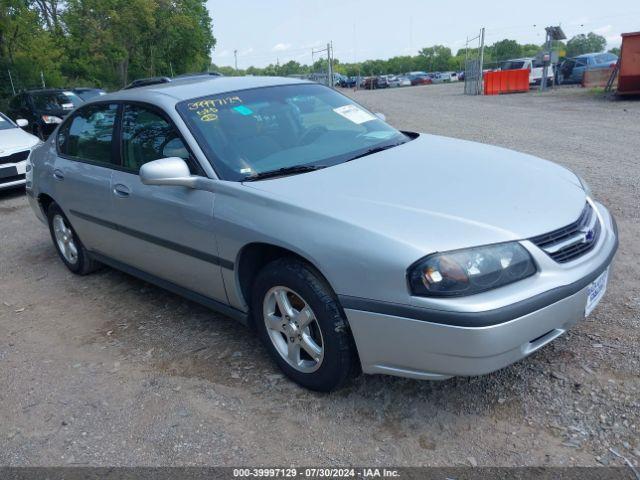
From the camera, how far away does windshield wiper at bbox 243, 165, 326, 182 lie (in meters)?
3.17

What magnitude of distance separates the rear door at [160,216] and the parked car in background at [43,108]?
11.2 m

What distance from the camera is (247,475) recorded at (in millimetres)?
2498

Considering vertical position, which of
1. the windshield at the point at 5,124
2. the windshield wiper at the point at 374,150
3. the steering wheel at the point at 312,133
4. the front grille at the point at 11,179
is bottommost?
the front grille at the point at 11,179

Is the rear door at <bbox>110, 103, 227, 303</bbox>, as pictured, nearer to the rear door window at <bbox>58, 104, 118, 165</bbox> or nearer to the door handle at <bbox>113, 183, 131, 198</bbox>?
the door handle at <bbox>113, 183, 131, 198</bbox>

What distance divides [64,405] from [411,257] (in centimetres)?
→ 213

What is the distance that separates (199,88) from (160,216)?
3.11ft

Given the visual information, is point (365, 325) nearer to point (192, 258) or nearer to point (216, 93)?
point (192, 258)

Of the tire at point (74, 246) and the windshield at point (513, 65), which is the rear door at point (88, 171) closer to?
the tire at point (74, 246)

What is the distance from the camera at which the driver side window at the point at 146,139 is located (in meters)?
3.51

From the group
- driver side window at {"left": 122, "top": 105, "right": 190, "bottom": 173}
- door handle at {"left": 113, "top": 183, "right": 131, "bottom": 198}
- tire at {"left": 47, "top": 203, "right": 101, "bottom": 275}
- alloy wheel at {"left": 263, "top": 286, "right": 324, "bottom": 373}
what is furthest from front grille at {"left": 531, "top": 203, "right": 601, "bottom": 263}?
tire at {"left": 47, "top": 203, "right": 101, "bottom": 275}

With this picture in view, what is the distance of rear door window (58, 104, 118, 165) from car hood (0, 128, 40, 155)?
451 centimetres

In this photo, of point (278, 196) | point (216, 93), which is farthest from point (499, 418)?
point (216, 93)

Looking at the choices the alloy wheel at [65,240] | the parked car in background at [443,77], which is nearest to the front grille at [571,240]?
the alloy wheel at [65,240]

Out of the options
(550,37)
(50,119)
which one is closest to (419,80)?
(550,37)
